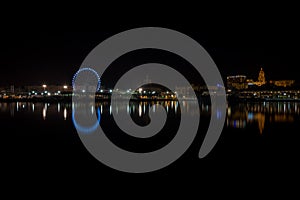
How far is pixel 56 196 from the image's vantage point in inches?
114

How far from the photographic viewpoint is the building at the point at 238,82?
68106 mm

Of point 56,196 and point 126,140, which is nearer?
point 56,196

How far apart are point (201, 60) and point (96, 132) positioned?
1321 centimetres

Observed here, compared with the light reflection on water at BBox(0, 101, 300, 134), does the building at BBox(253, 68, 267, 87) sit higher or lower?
higher

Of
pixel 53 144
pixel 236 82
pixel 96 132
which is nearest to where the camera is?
pixel 53 144

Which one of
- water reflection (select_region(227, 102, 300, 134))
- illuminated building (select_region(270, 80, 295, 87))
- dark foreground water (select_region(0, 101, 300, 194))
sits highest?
illuminated building (select_region(270, 80, 295, 87))

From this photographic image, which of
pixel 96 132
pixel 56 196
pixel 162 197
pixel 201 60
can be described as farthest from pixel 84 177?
pixel 201 60

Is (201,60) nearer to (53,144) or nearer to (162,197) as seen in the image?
(53,144)

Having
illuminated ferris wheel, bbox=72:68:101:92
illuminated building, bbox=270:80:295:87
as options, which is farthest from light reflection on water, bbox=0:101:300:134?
illuminated building, bbox=270:80:295:87

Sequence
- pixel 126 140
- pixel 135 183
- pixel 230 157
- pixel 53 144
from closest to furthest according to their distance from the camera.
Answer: pixel 135 183 → pixel 230 157 → pixel 53 144 → pixel 126 140

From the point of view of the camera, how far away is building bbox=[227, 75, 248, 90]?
223 ft

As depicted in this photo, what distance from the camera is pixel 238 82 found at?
7294 cm

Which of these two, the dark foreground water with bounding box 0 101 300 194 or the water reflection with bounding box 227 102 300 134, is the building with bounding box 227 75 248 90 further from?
the dark foreground water with bounding box 0 101 300 194

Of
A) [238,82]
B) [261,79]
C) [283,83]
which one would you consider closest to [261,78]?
[261,79]
